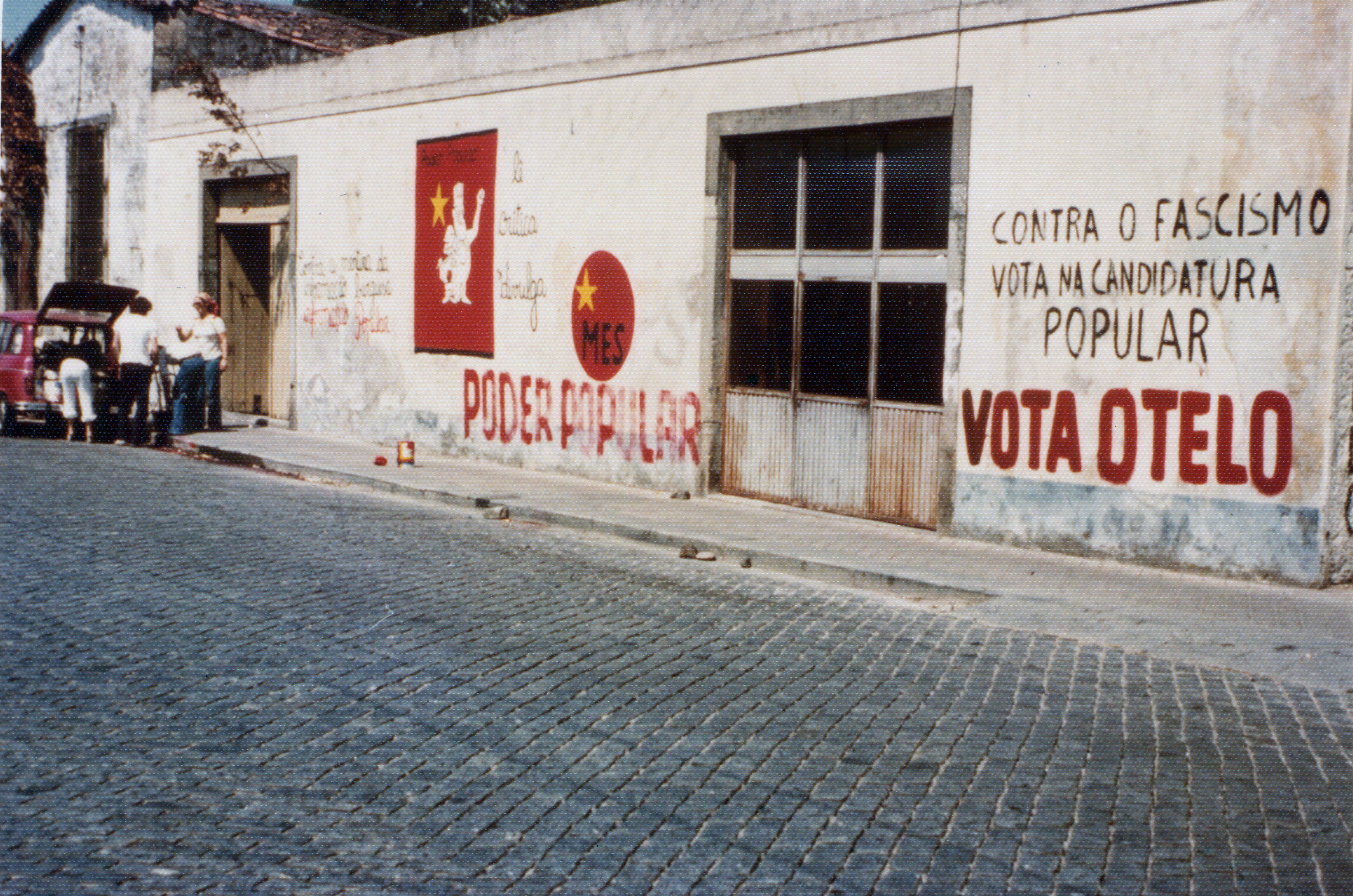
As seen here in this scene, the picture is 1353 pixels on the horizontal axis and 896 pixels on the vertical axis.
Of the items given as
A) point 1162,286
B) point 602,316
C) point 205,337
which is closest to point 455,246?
point 602,316

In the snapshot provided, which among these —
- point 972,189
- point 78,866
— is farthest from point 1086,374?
point 78,866

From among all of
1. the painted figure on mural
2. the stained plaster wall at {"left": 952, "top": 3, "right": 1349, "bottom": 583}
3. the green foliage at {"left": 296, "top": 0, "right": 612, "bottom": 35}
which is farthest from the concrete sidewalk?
the green foliage at {"left": 296, "top": 0, "right": 612, "bottom": 35}

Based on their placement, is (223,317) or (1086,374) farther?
(223,317)

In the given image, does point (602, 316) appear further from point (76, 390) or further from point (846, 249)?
point (76, 390)

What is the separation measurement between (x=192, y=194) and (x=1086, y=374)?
15.1 metres

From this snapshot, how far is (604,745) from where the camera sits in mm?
5293

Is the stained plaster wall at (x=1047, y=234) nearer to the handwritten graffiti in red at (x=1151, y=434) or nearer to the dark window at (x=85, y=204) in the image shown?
the handwritten graffiti in red at (x=1151, y=434)

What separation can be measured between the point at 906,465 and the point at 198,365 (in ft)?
33.2

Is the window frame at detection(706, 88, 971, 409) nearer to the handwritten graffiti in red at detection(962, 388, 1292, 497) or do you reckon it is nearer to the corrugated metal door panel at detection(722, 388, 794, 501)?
the corrugated metal door panel at detection(722, 388, 794, 501)

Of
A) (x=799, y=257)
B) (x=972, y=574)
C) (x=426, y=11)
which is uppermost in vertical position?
(x=426, y=11)

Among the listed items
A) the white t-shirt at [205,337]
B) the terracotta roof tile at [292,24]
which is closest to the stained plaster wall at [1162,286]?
the white t-shirt at [205,337]

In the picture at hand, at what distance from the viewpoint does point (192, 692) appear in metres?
5.83

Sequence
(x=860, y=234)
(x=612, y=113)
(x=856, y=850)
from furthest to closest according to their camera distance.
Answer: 1. (x=612, y=113)
2. (x=860, y=234)
3. (x=856, y=850)

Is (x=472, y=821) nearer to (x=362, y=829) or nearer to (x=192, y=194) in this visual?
(x=362, y=829)
